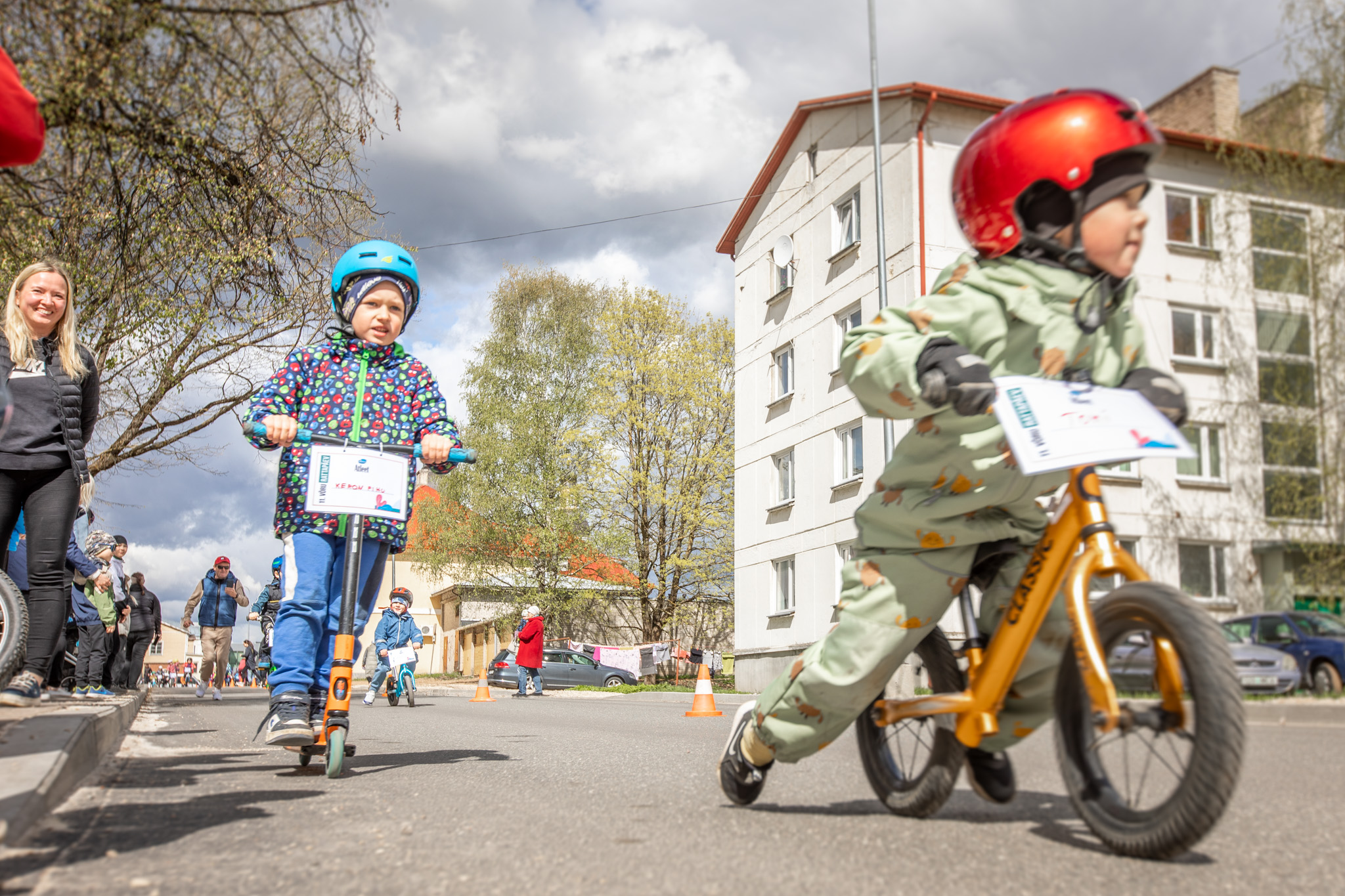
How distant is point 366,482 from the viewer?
4.48 m

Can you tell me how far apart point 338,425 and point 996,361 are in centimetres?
296

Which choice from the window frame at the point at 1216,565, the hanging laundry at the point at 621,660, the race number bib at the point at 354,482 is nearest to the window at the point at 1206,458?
the window frame at the point at 1216,565

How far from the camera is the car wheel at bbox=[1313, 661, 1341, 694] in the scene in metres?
17.2

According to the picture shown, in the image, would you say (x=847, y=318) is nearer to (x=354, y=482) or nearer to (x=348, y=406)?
(x=348, y=406)

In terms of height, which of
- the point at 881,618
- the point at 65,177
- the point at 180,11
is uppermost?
the point at 180,11

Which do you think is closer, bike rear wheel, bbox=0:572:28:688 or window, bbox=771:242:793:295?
bike rear wheel, bbox=0:572:28:688

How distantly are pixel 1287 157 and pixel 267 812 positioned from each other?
22.3 m

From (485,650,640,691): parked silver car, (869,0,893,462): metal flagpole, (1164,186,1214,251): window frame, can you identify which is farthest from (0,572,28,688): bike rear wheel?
(485,650,640,691): parked silver car

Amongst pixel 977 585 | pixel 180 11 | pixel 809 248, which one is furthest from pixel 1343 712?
pixel 809 248

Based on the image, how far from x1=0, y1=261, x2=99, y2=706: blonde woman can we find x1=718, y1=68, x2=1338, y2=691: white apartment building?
16.1 metres

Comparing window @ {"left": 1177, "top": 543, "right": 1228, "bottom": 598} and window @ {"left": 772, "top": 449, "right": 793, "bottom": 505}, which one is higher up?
window @ {"left": 772, "top": 449, "right": 793, "bottom": 505}

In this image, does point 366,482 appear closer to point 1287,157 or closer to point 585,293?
point 1287,157

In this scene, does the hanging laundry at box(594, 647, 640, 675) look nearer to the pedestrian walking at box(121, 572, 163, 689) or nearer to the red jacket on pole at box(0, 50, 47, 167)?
the pedestrian walking at box(121, 572, 163, 689)

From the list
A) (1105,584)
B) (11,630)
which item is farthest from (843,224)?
(1105,584)
